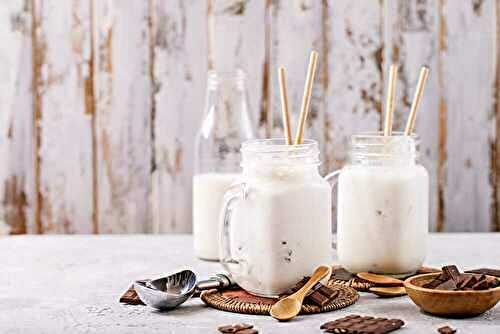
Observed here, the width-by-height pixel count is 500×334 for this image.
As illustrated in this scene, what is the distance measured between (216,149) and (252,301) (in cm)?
39

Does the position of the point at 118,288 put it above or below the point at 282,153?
below

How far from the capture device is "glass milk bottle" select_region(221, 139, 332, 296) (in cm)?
102

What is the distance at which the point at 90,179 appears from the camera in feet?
5.93

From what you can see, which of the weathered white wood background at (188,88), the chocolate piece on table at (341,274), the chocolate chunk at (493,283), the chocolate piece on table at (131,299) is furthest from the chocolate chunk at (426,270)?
the weathered white wood background at (188,88)

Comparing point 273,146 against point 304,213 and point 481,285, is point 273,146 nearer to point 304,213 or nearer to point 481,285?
point 304,213

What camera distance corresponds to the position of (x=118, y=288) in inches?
44.7

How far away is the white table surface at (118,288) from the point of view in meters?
0.93

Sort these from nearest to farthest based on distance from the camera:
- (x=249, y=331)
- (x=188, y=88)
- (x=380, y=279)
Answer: (x=249, y=331) < (x=380, y=279) < (x=188, y=88)

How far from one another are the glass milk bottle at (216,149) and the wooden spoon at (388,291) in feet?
1.13

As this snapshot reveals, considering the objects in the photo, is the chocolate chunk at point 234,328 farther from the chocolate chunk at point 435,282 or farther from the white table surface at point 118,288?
the chocolate chunk at point 435,282

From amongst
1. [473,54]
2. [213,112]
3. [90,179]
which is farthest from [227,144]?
[473,54]

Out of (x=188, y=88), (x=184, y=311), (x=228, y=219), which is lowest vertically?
(x=184, y=311)

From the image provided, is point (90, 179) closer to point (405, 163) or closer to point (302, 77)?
point (302, 77)

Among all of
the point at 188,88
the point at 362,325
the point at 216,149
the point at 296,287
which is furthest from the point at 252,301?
the point at 188,88
